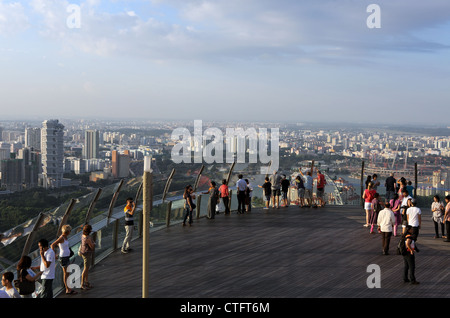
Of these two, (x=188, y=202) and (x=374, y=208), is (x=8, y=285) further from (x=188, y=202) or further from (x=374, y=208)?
(x=374, y=208)

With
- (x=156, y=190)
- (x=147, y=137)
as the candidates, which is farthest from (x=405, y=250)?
(x=147, y=137)

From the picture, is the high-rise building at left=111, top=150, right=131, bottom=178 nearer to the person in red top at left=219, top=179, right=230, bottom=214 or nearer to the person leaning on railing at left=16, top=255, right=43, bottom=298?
the person in red top at left=219, top=179, right=230, bottom=214

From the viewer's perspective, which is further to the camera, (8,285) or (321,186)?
(321,186)

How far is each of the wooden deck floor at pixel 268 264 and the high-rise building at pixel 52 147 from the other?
57.2 meters

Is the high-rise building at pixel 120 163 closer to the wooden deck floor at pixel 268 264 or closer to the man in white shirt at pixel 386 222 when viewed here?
the wooden deck floor at pixel 268 264

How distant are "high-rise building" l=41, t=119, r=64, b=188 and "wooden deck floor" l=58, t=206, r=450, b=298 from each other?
57173mm

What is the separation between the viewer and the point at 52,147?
3445 inches

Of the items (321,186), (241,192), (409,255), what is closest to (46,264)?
(409,255)

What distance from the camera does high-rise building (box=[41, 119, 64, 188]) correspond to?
241 ft

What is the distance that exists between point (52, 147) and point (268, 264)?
83.0 meters

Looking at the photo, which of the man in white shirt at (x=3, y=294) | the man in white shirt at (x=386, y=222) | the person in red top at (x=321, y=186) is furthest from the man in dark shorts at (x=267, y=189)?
the man in white shirt at (x=3, y=294)

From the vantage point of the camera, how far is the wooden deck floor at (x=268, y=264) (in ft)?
30.4
